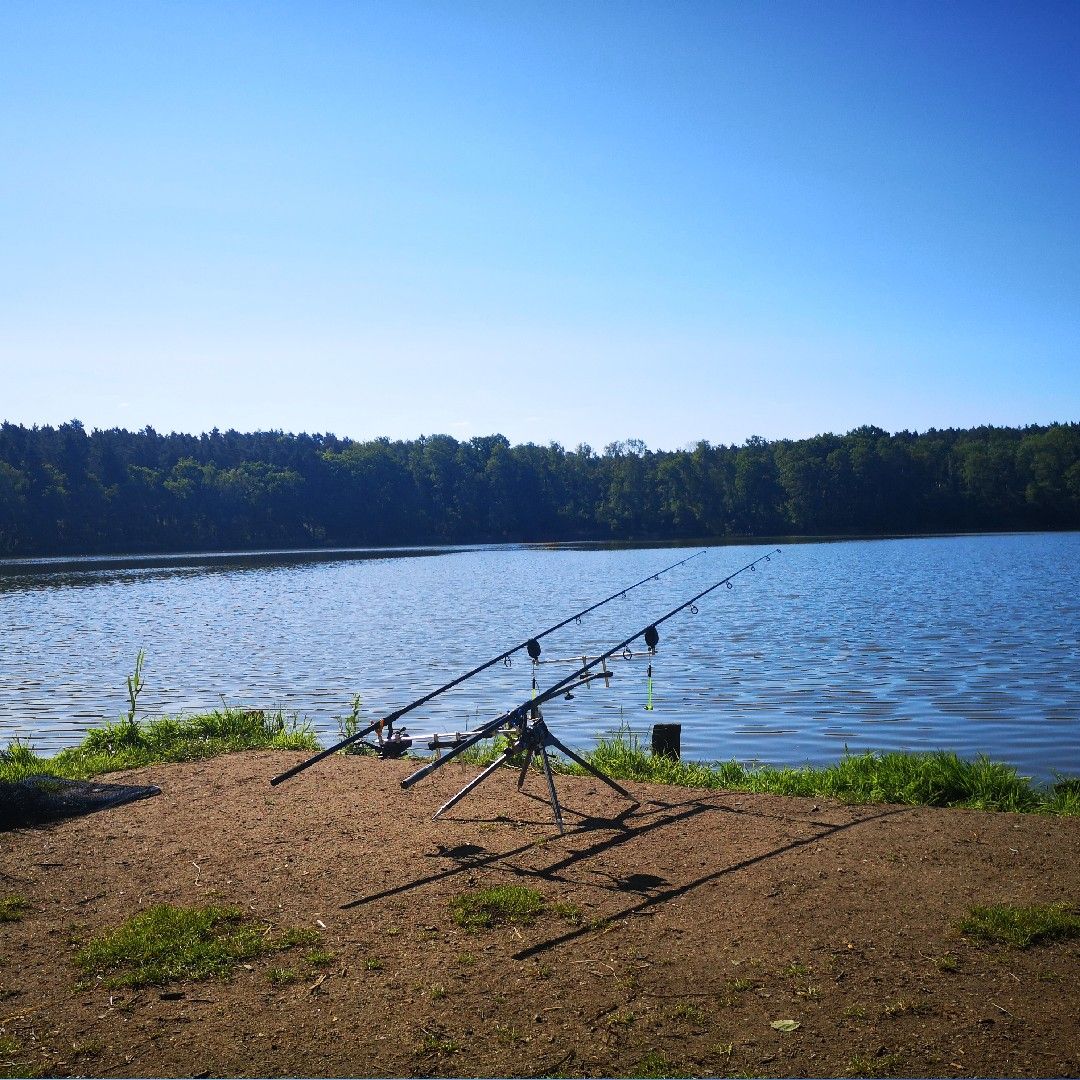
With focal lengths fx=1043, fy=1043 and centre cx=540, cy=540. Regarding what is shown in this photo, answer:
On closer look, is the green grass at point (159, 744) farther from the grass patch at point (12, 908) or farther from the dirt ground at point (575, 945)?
the grass patch at point (12, 908)

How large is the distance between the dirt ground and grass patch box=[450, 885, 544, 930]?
118 mm

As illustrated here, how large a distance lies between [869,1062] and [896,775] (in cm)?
512

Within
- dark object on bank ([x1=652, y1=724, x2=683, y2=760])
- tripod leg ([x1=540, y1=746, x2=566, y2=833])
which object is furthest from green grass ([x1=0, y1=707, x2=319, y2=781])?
tripod leg ([x1=540, y1=746, x2=566, y2=833])

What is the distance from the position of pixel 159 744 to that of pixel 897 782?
841 cm

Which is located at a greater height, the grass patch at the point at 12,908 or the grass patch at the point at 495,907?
the grass patch at the point at 495,907

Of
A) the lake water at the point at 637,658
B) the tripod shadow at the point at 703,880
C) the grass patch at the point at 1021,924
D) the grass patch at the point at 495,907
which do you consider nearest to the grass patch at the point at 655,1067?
the tripod shadow at the point at 703,880

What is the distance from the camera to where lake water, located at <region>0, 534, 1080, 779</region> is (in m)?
14.6

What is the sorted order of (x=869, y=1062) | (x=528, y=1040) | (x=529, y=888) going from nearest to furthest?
(x=869, y=1062)
(x=528, y=1040)
(x=529, y=888)

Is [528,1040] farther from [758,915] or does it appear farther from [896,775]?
[896,775]

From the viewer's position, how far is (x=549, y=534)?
144625 mm

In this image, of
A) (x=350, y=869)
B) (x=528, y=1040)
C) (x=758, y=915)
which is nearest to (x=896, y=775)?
(x=758, y=915)

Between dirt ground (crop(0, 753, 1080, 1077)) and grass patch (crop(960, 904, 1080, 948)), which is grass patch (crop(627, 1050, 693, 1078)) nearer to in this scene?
dirt ground (crop(0, 753, 1080, 1077))

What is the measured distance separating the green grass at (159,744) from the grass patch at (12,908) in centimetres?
397

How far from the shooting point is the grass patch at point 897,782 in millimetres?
8602
